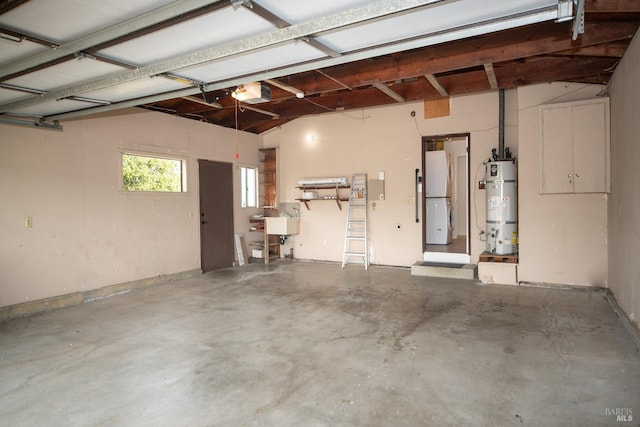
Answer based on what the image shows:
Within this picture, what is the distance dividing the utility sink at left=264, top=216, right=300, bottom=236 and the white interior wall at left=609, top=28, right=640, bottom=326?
538 cm

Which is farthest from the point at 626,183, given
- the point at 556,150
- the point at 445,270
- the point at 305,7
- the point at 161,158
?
the point at 161,158

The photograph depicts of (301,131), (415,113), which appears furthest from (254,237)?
(415,113)

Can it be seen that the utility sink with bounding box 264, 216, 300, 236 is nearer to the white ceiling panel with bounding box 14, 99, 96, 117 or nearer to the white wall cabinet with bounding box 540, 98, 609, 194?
the white ceiling panel with bounding box 14, 99, 96, 117

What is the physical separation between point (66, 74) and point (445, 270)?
18.6ft

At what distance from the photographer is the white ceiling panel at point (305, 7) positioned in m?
2.12

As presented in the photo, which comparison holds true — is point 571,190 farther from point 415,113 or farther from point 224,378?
point 224,378

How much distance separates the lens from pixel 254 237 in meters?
8.54

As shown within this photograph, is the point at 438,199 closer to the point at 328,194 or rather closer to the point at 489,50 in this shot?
the point at 328,194

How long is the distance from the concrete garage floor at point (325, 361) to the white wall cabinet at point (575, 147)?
58.8 inches

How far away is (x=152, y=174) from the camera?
659 cm

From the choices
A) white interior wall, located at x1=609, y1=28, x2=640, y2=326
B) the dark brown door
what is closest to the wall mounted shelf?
the dark brown door

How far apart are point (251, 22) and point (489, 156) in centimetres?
525

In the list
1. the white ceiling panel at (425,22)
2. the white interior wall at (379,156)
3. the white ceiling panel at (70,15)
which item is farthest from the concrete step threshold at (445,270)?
the white ceiling panel at (70,15)

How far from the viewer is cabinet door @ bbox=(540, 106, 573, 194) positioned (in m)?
5.21
